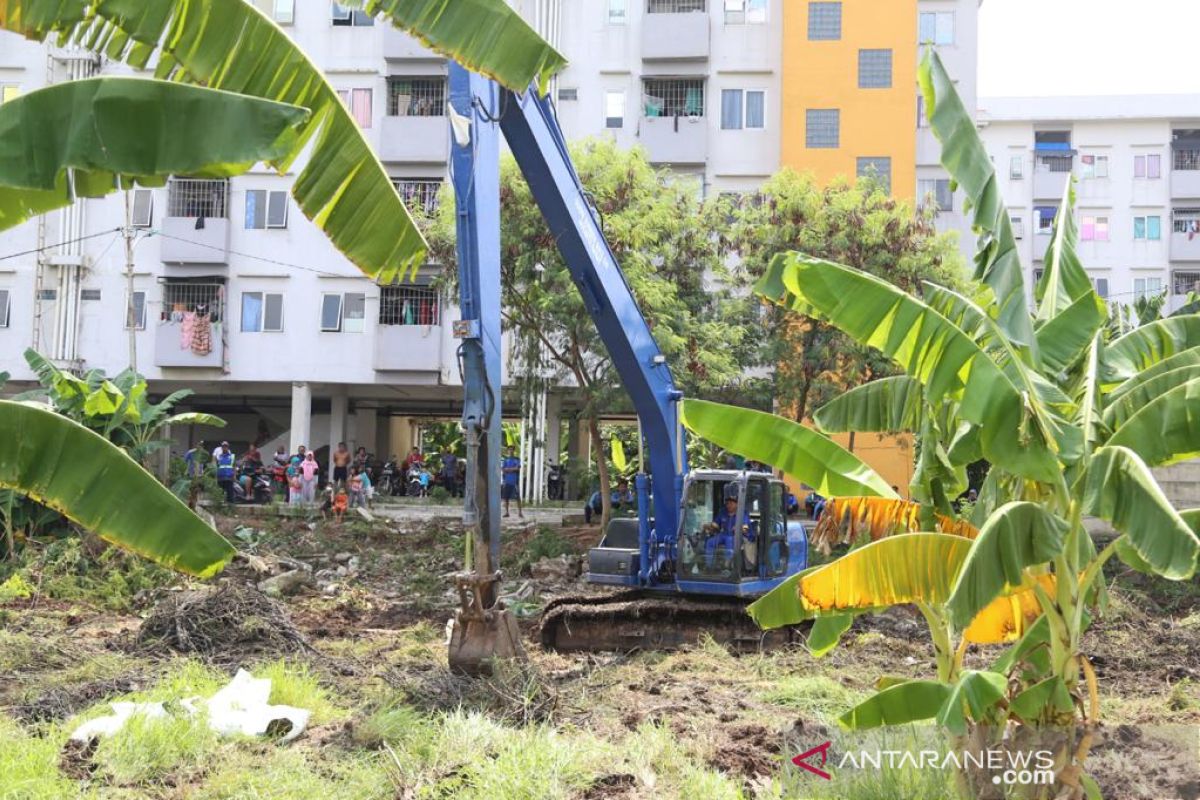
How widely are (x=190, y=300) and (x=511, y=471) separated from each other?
397 inches

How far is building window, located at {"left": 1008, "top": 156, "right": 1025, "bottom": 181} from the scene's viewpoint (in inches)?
1654

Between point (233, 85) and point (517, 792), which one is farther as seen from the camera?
point (517, 792)

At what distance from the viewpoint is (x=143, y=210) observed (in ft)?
103

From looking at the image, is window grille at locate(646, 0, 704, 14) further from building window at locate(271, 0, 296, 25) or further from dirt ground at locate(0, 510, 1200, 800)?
dirt ground at locate(0, 510, 1200, 800)

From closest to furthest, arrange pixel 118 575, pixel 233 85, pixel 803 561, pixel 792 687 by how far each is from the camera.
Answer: pixel 233 85
pixel 792 687
pixel 803 561
pixel 118 575

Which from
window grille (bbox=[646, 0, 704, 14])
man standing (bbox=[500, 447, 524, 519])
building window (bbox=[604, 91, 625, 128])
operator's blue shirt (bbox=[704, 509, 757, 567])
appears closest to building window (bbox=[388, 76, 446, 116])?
building window (bbox=[604, 91, 625, 128])

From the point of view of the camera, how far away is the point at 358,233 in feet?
19.1

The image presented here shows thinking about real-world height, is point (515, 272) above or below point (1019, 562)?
above

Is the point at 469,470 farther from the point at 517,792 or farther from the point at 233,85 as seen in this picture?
the point at 233,85

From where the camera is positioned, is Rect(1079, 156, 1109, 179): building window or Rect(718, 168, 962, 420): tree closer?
Rect(718, 168, 962, 420): tree

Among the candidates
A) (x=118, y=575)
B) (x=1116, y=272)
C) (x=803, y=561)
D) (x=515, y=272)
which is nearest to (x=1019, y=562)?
(x=803, y=561)

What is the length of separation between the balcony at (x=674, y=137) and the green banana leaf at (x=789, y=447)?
2461 centimetres

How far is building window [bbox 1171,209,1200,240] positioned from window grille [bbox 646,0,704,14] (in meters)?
19.3

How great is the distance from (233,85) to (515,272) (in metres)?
16.2
